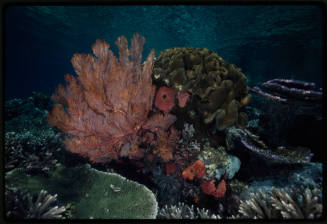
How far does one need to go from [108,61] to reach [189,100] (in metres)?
1.79

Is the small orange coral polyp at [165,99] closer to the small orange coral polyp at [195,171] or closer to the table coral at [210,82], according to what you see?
the table coral at [210,82]

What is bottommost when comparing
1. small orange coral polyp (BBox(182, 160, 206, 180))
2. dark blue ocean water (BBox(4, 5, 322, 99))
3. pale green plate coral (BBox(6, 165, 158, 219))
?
pale green plate coral (BBox(6, 165, 158, 219))

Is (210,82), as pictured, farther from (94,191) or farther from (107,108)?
(94,191)

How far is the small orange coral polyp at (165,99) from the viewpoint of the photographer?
135 inches

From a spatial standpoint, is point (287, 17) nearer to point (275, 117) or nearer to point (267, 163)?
point (275, 117)

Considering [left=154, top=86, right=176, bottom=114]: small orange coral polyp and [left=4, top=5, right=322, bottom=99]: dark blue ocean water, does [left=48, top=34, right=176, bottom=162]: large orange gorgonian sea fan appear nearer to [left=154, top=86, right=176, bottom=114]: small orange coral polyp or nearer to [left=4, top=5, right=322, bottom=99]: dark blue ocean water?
[left=154, top=86, right=176, bottom=114]: small orange coral polyp

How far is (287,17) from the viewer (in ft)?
52.1

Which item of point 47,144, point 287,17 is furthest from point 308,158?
point 287,17

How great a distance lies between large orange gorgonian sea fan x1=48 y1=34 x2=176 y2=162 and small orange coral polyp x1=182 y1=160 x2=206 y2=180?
0.93 metres

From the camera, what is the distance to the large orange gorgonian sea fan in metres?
2.98

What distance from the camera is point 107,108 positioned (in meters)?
3.08

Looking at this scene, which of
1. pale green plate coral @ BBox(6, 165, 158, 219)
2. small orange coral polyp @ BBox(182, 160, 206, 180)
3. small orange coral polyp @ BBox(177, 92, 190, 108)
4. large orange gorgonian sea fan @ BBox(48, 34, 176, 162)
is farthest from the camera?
small orange coral polyp @ BBox(177, 92, 190, 108)

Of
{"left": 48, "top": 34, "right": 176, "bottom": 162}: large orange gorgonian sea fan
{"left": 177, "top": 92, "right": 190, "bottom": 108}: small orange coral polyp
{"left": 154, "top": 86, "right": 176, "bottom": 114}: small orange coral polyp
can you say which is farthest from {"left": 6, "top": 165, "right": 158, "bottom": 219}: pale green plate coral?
{"left": 177, "top": 92, "right": 190, "bottom": 108}: small orange coral polyp

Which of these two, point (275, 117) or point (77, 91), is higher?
point (77, 91)
